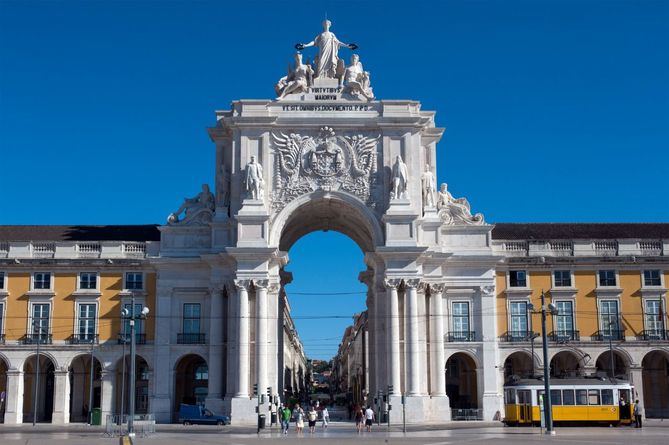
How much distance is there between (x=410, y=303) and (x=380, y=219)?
6.18 metres

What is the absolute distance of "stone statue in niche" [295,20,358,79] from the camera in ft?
222

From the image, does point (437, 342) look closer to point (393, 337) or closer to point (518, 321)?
point (393, 337)

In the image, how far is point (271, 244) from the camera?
63.3m

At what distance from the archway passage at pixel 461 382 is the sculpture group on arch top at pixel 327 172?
10.6 meters

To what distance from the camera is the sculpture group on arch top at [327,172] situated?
64250mm

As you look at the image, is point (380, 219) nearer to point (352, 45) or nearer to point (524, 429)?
point (352, 45)

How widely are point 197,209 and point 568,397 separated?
95.1 feet

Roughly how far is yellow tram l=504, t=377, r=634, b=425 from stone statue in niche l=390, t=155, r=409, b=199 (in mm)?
16091

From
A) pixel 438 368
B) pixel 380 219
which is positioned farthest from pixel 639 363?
pixel 380 219

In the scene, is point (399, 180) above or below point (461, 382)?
above

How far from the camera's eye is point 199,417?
6084cm

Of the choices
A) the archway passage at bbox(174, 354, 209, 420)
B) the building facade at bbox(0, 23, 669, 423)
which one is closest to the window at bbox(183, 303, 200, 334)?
the building facade at bbox(0, 23, 669, 423)

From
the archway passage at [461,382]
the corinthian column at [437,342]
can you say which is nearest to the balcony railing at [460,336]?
the corinthian column at [437,342]

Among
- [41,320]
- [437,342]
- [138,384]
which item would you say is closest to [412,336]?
[437,342]
